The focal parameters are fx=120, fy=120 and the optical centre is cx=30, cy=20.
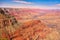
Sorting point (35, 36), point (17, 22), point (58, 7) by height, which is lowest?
point (35, 36)

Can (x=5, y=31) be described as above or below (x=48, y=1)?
below

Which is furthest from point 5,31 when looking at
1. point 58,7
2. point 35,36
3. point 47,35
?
point 58,7

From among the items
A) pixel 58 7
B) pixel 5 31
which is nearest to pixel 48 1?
pixel 58 7

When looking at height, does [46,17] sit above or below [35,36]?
above

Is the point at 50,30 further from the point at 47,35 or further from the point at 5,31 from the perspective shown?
the point at 5,31

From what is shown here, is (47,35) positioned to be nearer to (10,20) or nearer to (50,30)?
(50,30)
